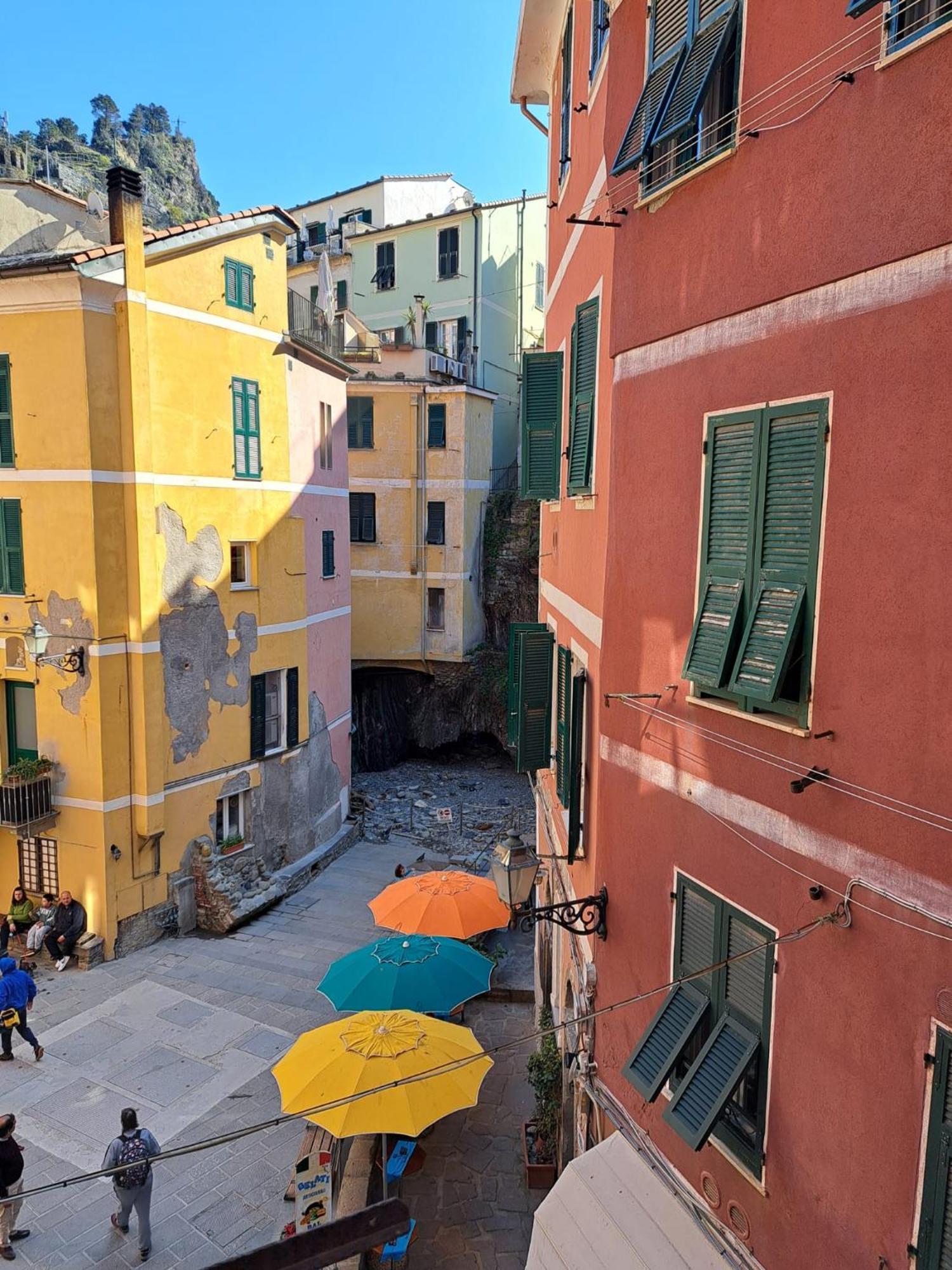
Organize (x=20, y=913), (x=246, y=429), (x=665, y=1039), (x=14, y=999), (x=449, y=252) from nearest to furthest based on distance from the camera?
(x=665, y=1039) → (x=14, y=999) → (x=20, y=913) → (x=246, y=429) → (x=449, y=252)

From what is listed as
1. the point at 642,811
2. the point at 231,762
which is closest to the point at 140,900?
the point at 231,762

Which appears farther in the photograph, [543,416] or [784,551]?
[543,416]

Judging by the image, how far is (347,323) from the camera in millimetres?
32188

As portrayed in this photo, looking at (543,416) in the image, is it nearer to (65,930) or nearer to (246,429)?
(246,429)

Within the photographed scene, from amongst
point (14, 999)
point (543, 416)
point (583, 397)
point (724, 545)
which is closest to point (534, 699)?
point (543, 416)

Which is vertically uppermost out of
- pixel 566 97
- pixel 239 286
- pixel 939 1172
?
pixel 566 97

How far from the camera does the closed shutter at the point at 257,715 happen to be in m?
19.4

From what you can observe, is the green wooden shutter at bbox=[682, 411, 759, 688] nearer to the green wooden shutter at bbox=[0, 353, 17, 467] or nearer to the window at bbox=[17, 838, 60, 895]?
the green wooden shutter at bbox=[0, 353, 17, 467]

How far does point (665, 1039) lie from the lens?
569 cm

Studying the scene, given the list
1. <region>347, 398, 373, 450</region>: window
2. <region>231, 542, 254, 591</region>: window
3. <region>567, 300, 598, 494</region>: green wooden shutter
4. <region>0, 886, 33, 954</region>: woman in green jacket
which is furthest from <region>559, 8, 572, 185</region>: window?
<region>347, 398, 373, 450</region>: window

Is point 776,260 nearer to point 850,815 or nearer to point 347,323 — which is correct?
point 850,815

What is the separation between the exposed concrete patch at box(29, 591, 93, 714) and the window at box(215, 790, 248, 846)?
160 inches

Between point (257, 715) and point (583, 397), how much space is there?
1374 centimetres

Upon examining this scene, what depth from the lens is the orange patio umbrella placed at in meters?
13.6
